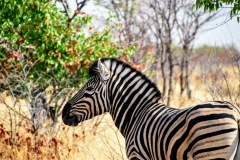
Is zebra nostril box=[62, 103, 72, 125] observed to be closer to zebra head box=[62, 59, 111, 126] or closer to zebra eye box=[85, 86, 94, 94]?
zebra head box=[62, 59, 111, 126]

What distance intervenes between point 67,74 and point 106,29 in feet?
4.09

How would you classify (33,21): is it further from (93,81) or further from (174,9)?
(174,9)

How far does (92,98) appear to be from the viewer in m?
5.93

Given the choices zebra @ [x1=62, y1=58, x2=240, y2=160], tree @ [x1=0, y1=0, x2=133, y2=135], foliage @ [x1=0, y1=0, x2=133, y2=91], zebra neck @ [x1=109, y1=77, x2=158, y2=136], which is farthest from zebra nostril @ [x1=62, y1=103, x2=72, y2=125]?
foliage @ [x1=0, y1=0, x2=133, y2=91]

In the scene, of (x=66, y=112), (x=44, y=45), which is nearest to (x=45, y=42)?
(x=44, y=45)

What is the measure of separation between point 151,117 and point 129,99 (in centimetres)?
57

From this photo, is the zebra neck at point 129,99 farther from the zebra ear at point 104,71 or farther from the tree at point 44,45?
the tree at point 44,45

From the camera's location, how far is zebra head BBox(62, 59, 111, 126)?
5.88 metres

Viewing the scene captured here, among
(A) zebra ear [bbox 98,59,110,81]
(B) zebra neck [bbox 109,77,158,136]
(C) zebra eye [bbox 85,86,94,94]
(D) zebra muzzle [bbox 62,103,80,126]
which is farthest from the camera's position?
(D) zebra muzzle [bbox 62,103,80,126]

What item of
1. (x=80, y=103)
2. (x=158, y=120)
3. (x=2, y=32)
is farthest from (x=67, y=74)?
(x=158, y=120)

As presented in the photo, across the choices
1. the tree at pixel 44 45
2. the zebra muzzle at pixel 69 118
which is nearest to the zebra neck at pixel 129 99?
the zebra muzzle at pixel 69 118

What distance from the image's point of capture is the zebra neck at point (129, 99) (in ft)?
18.4

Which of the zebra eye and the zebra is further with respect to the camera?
the zebra eye

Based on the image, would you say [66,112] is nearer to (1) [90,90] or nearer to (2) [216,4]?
(1) [90,90]
